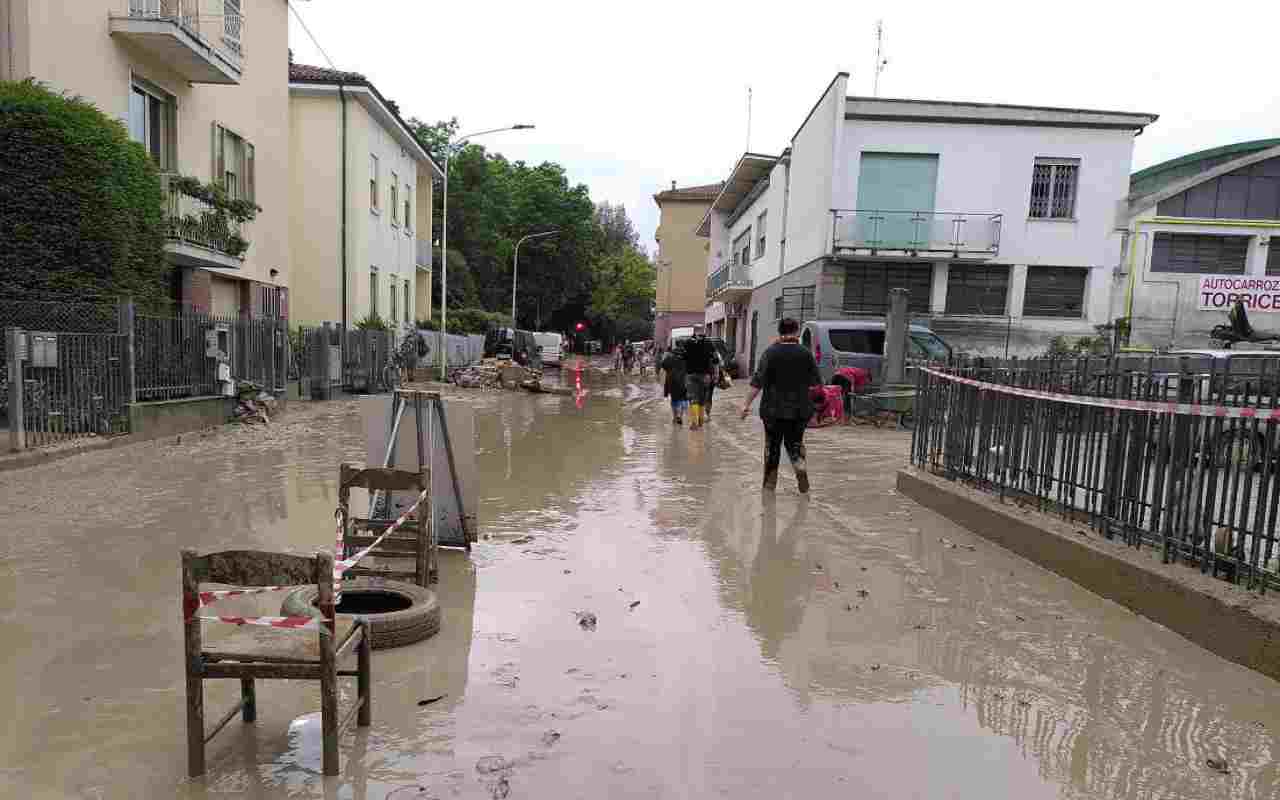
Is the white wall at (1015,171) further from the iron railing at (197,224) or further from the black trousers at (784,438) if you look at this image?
the black trousers at (784,438)

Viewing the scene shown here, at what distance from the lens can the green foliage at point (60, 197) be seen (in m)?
11.2

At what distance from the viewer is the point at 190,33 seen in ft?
47.3

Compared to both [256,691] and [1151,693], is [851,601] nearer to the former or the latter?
[1151,693]

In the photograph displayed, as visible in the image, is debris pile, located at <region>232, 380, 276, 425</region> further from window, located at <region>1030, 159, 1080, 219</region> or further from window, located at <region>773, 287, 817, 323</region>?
window, located at <region>1030, 159, 1080, 219</region>

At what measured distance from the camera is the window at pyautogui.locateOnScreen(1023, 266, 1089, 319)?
77.7 feet

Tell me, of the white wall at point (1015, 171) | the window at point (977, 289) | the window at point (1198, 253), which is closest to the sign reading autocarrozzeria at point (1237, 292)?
the window at point (1198, 253)

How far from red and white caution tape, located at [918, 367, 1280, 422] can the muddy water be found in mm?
1268

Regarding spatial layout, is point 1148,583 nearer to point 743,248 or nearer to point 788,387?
point 788,387

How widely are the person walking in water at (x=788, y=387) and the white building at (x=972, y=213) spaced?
15.5 metres

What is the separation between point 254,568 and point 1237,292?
1081 inches

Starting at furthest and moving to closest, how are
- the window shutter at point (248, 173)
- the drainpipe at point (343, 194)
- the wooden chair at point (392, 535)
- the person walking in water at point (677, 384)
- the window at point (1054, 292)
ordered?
the window at point (1054, 292)
the drainpipe at point (343, 194)
the window shutter at point (248, 173)
the person walking in water at point (677, 384)
the wooden chair at point (392, 535)

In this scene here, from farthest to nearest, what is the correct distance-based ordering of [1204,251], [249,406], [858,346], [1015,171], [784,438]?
[1204,251]
[1015,171]
[858,346]
[249,406]
[784,438]

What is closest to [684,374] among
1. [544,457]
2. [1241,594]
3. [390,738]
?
[544,457]

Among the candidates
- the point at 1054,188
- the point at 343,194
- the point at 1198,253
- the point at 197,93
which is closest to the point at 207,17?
the point at 197,93
